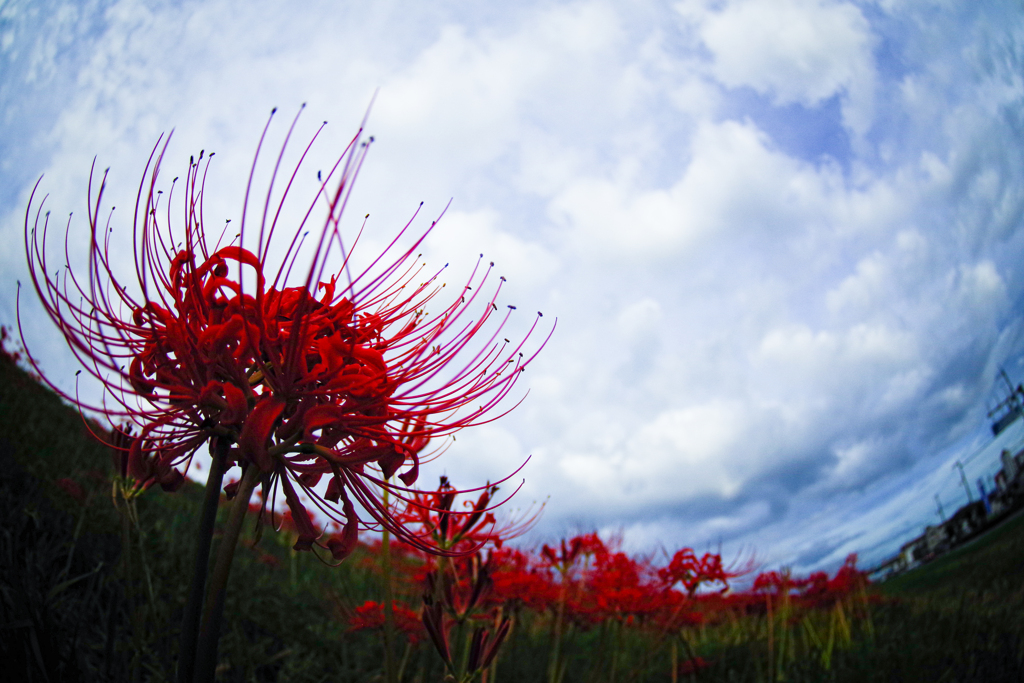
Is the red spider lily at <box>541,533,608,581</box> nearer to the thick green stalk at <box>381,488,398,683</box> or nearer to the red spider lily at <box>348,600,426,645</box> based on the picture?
the red spider lily at <box>348,600,426,645</box>

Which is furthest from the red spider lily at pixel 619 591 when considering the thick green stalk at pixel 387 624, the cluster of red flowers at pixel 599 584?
the thick green stalk at pixel 387 624

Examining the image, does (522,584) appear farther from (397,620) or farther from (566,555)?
(397,620)

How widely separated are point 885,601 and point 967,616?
3134 mm

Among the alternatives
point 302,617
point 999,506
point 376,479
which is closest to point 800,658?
point 302,617

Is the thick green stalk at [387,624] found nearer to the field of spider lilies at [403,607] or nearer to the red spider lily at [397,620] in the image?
the field of spider lilies at [403,607]

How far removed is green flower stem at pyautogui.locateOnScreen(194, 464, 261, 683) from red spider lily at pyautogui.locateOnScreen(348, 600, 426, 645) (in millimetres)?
2287

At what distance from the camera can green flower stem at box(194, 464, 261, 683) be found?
0.96 metres

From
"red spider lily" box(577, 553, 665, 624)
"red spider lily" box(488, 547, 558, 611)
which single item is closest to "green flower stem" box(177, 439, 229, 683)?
"red spider lily" box(488, 547, 558, 611)

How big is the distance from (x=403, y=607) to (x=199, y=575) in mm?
2759

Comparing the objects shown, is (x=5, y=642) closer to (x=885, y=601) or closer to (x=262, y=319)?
(x=262, y=319)

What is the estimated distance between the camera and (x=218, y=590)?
1.01m

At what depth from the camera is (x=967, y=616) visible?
6.04 meters

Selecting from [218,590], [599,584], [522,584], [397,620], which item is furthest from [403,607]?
[218,590]

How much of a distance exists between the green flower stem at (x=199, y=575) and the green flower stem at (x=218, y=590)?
17mm
